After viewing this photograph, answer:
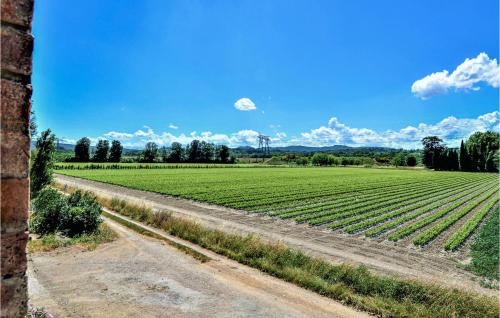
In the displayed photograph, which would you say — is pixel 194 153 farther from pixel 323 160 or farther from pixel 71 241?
pixel 71 241

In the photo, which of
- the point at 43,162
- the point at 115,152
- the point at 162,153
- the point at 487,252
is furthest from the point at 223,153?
the point at 487,252

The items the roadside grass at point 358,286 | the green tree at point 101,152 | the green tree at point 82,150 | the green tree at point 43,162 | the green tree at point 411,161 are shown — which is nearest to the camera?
the roadside grass at point 358,286

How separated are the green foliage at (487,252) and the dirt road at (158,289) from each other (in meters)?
8.12

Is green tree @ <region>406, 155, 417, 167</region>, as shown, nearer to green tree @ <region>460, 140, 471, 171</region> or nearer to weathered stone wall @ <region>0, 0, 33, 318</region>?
green tree @ <region>460, 140, 471, 171</region>

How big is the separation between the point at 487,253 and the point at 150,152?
5361 inches

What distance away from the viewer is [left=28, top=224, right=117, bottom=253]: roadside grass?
13014mm

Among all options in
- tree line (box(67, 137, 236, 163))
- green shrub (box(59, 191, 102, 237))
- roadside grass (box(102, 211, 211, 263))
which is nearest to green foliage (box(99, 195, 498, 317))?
roadside grass (box(102, 211, 211, 263))

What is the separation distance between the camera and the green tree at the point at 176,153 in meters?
146

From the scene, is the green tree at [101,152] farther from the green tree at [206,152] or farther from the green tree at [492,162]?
the green tree at [492,162]

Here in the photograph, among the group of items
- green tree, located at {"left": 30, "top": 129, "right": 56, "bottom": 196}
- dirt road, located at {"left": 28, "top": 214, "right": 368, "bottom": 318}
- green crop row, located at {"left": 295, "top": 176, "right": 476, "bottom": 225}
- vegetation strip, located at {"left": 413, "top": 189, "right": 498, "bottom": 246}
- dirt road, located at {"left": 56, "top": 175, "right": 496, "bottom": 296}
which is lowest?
dirt road, located at {"left": 56, "top": 175, "right": 496, "bottom": 296}

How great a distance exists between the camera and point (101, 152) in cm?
13850

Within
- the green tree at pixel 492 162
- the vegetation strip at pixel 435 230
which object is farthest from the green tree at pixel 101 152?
the green tree at pixel 492 162

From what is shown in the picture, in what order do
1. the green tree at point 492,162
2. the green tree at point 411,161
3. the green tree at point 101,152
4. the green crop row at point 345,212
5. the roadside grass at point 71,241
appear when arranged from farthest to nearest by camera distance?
the green tree at point 411,161, the green tree at point 101,152, the green tree at point 492,162, the green crop row at point 345,212, the roadside grass at point 71,241

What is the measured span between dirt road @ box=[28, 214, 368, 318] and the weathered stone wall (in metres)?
7.34
